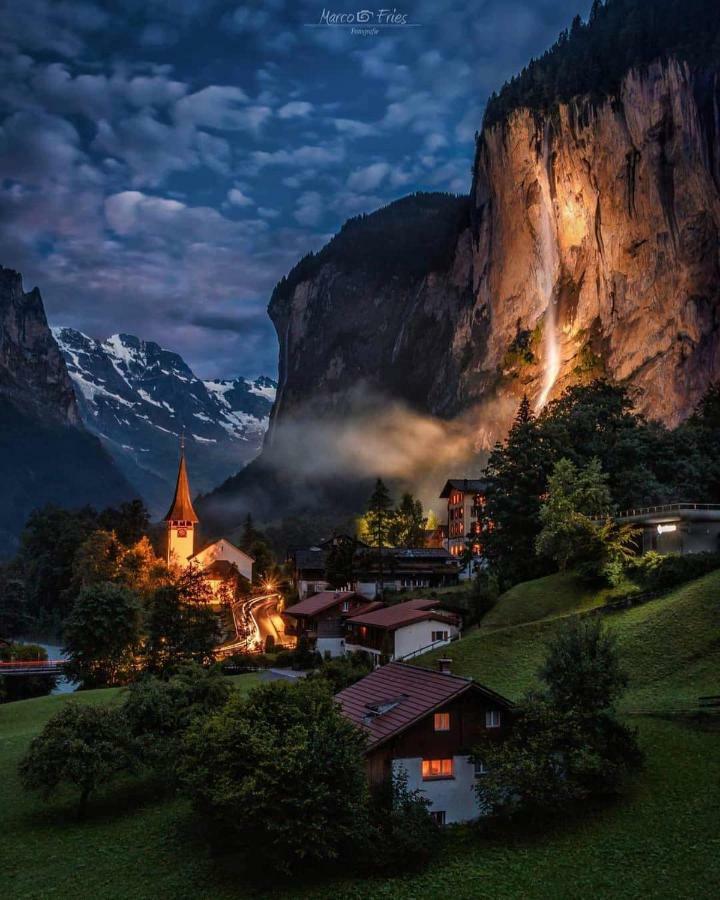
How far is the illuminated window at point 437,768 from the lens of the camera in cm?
2800

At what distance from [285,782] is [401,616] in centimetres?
3091

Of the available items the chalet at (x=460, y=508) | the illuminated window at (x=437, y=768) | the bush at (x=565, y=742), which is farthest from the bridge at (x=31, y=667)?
the chalet at (x=460, y=508)

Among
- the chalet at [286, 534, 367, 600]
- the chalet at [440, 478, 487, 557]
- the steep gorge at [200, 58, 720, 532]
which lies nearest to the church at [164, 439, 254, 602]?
the chalet at [286, 534, 367, 600]

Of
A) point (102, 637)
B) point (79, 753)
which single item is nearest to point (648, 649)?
point (79, 753)

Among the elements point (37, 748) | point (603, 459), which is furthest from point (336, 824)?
point (603, 459)

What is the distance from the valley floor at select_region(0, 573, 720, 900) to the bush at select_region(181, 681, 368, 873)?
1031 millimetres

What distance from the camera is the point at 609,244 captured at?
121062mm

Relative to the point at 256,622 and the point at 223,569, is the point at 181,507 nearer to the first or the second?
the point at 223,569

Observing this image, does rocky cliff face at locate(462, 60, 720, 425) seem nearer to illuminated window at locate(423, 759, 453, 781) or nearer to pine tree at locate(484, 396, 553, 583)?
pine tree at locate(484, 396, 553, 583)

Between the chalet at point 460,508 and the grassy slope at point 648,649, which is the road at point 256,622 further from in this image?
the grassy slope at point 648,649

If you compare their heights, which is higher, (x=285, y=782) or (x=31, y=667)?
(x=31, y=667)

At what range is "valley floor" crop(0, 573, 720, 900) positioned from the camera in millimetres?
22531

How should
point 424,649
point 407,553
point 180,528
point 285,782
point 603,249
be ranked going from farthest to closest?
point 603,249 < point 180,528 < point 407,553 < point 424,649 < point 285,782

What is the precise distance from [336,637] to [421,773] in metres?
38.3
